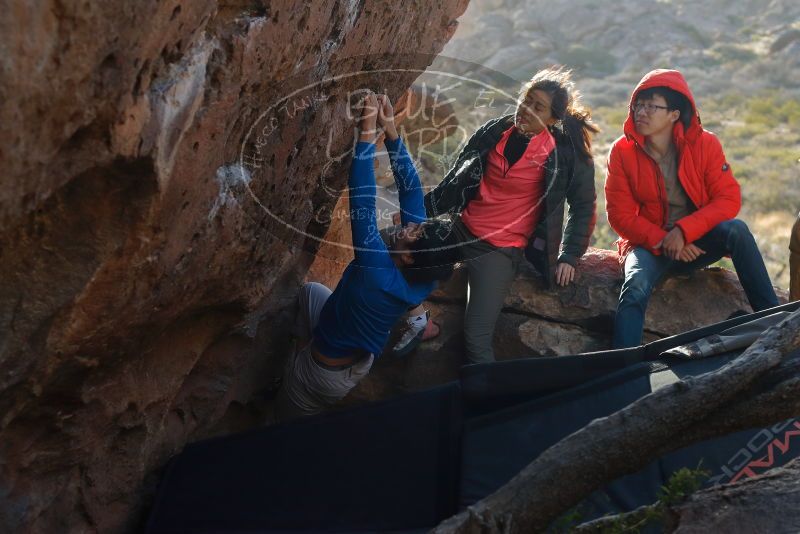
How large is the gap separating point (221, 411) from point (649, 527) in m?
2.60

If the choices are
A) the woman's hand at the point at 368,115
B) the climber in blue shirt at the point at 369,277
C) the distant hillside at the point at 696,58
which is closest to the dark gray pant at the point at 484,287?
the climber in blue shirt at the point at 369,277

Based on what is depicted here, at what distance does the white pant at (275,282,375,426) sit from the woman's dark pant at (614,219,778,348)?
149 centimetres

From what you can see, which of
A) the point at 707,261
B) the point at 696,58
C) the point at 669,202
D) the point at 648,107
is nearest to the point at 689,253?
the point at 707,261

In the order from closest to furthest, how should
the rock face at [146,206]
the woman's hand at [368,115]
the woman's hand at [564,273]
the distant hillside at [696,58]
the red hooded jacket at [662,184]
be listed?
the rock face at [146,206]
the woman's hand at [368,115]
the red hooded jacket at [662,184]
the woman's hand at [564,273]
the distant hillside at [696,58]

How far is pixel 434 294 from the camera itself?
5.84 meters

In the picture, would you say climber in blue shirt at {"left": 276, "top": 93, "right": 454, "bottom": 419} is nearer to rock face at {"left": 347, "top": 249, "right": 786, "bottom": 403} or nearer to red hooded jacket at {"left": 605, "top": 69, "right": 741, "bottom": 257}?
rock face at {"left": 347, "top": 249, "right": 786, "bottom": 403}

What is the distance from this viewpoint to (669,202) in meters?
5.41

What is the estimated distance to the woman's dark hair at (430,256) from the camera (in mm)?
4480

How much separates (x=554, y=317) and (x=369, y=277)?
168cm

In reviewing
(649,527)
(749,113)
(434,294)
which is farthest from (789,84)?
(649,527)

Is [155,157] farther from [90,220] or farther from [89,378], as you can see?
[89,378]

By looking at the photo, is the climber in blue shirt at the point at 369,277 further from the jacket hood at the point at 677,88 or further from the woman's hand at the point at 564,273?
the jacket hood at the point at 677,88

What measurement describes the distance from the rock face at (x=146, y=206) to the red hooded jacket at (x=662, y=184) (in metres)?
1.37

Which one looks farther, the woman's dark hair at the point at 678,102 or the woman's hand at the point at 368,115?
the woman's dark hair at the point at 678,102
